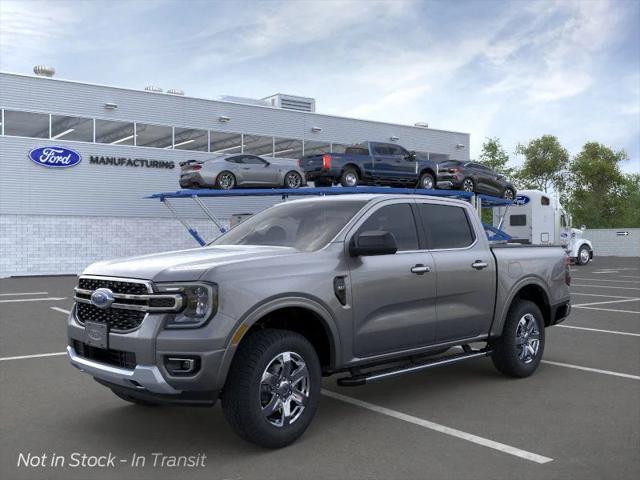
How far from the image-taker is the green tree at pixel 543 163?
2768 inches

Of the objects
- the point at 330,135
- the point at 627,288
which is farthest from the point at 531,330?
the point at 330,135

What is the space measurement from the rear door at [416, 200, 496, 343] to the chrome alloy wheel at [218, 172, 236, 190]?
17.7 meters

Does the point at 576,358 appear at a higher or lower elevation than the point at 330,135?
lower

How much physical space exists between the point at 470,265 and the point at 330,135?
29.5m

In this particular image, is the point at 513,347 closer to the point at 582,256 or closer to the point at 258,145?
the point at 258,145

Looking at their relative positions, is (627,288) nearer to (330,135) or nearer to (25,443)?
(25,443)

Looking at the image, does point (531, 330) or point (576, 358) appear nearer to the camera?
point (531, 330)

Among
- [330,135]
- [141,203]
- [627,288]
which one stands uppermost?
[330,135]

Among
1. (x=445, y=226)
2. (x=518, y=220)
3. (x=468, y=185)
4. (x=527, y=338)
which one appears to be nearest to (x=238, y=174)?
(x=468, y=185)

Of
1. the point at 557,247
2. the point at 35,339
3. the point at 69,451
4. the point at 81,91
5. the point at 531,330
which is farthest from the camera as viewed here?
the point at 81,91

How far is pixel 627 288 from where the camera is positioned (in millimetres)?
18672

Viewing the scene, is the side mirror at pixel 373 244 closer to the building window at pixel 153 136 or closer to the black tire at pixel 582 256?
the building window at pixel 153 136

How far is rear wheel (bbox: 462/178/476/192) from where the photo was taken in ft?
81.3

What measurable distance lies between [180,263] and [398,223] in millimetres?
2189
